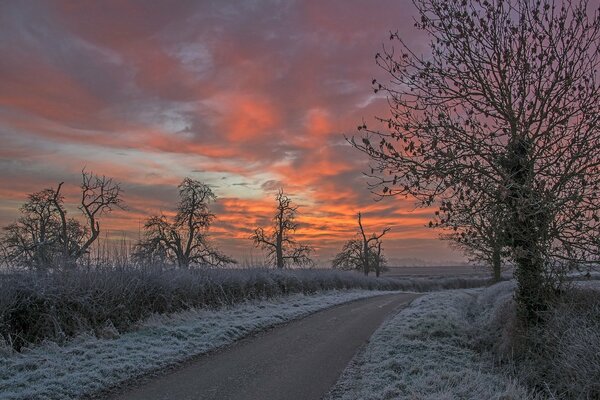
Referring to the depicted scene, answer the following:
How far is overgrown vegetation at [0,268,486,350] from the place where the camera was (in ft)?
35.2

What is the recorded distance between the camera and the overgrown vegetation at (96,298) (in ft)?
35.2

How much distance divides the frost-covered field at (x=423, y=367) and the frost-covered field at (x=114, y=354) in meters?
3.99

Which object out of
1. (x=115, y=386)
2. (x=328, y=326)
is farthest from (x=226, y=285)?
(x=115, y=386)

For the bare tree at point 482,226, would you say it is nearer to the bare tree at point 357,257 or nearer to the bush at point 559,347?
the bush at point 559,347

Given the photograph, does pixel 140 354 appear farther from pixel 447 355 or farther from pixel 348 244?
pixel 348 244

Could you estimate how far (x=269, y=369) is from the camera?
9617 millimetres

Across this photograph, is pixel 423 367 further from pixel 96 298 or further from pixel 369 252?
pixel 369 252

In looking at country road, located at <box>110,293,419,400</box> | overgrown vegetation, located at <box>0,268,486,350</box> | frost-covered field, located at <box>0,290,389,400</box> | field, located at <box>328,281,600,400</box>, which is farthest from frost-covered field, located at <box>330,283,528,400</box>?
overgrown vegetation, located at <box>0,268,486,350</box>

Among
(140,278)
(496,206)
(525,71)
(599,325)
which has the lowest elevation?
(599,325)

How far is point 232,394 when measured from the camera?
25.6ft

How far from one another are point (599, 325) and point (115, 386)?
33.5 feet

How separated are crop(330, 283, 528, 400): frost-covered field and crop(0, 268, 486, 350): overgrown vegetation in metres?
6.78

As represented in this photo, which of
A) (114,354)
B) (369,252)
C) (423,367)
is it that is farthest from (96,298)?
(369,252)

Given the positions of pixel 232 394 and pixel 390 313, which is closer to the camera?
pixel 232 394
